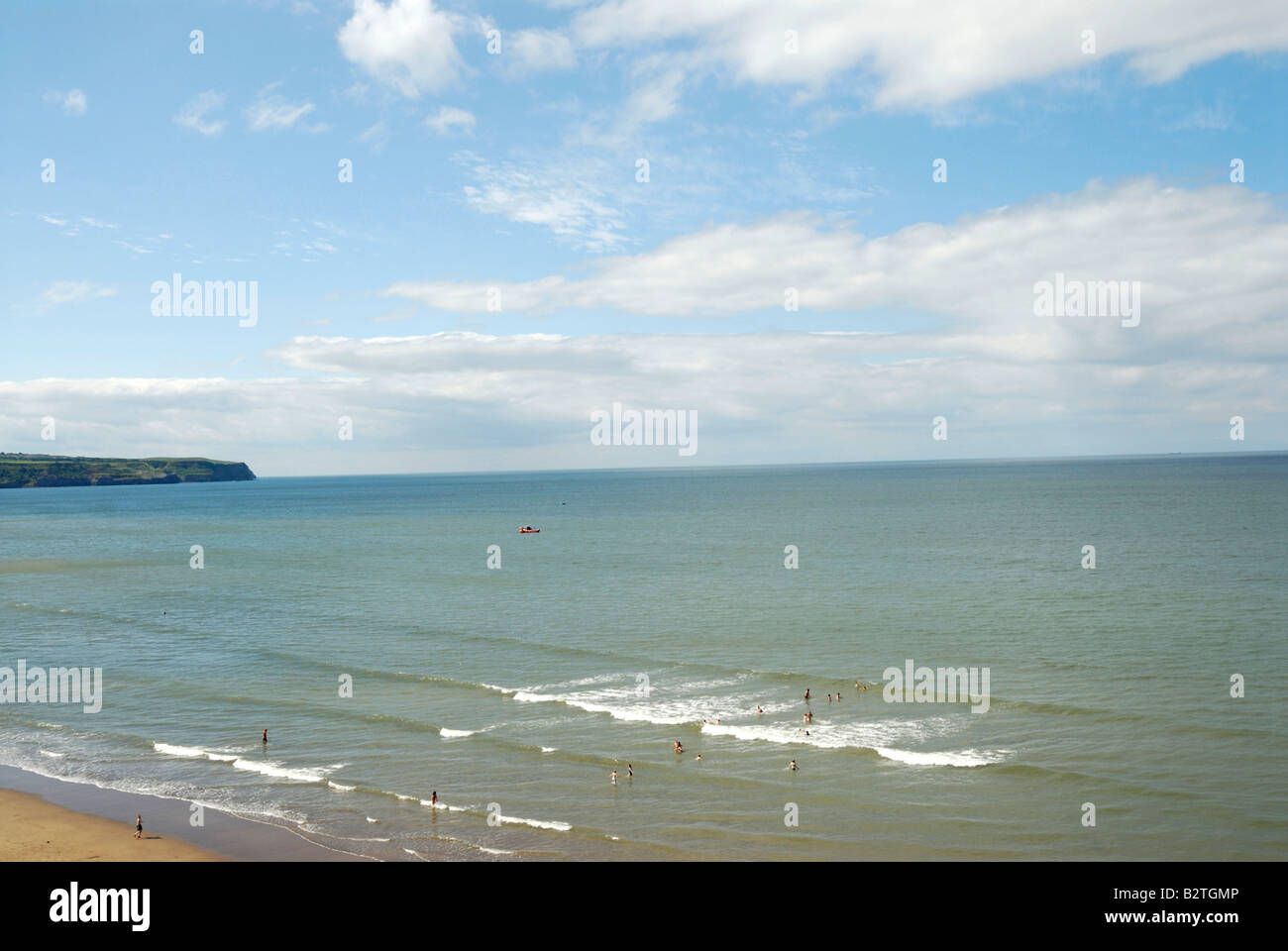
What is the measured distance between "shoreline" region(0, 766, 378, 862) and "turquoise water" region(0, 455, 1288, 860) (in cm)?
125

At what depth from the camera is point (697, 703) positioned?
1695 inches

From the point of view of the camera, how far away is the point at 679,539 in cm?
12300

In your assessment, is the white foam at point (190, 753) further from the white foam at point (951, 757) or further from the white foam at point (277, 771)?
the white foam at point (951, 757)

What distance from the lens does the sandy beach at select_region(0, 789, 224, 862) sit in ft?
92.2

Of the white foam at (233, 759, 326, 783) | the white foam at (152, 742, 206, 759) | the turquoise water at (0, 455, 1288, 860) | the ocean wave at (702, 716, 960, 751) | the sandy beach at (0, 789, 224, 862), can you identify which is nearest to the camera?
the sandy beach at (0, 789, 224, 862)

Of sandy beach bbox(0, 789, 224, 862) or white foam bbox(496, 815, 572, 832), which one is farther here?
white foam bbox(496, 815, 572, 832)

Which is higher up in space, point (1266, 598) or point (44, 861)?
point (1266, 598)

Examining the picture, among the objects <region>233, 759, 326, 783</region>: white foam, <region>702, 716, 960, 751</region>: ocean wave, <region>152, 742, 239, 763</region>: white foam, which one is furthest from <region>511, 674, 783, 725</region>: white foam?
<region>152, 742, 239, 763</region>: white foam

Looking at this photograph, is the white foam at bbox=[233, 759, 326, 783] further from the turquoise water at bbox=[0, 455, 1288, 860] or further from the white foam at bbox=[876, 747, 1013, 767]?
the white foam at bbox=[876, 747, 1013, 767]

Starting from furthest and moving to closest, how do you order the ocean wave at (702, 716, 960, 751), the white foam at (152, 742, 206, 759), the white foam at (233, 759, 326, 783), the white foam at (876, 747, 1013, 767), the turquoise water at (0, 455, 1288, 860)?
the white foam at (152, 742, 206, 759)
the ocean wave at (702, 716, 960, 751)
the white foam at (233, 759, 326, 783)
the white foam at (876, 747, 1013, 767)
the turquoise water at (0, 455, 1288, 860)

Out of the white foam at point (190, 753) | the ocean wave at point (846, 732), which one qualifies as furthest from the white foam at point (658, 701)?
the white foam at point (190, 753)
